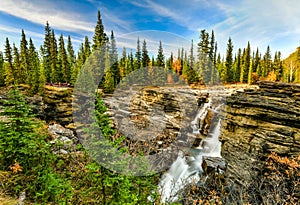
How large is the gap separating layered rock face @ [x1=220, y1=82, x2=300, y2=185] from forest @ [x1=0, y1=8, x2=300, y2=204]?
1062 millimetres

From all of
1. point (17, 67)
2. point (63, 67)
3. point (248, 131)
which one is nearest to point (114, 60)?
point (63, 67)

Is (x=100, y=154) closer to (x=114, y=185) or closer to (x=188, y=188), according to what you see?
(x=114, y=185)

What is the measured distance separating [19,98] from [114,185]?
485 cm

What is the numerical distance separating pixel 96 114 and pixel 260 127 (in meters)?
11.0

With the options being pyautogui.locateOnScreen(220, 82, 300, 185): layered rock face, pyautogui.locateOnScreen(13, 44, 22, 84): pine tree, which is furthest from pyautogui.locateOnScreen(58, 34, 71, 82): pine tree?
pyautogui.locateOnScreen(220, 82, 300, 185): layered rock face

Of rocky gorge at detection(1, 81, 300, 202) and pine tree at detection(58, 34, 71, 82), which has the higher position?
pine tree at detection(58, 34, 71, 82)

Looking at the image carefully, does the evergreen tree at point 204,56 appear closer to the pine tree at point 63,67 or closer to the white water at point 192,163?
the white water at point 192,163

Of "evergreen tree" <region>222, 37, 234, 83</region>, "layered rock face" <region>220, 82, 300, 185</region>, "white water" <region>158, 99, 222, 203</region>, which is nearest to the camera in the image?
"layered rock face" <region>220, 82, 300, 185</region>

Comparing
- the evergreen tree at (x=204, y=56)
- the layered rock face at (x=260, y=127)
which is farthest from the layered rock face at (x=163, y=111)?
the evergreen tree at (x=204, y=56)

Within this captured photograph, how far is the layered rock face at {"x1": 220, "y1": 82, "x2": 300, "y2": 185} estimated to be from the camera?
408 inches

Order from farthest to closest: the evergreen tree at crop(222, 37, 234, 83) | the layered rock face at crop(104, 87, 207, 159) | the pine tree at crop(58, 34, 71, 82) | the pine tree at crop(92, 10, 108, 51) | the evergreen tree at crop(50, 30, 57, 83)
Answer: the evergreen tree at crop(222, 37, 234, 83), the pine tree at crop(58, 34, 71, 82), the evergreen tree at crop(50, 30, 57, 83), the pine tree at crop(92, 10, 108, 51), the layered rock face at crop(104, 87, 207, 159)

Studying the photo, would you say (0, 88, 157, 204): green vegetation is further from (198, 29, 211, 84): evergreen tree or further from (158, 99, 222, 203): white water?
(198, 29, 211, 84): evergreen tree

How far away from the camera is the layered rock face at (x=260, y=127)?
10.4 metres

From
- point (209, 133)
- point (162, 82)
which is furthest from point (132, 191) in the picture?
point (162, 82)
